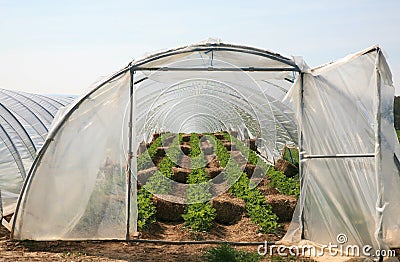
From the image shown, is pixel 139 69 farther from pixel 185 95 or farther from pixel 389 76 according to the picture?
pixel 185 95

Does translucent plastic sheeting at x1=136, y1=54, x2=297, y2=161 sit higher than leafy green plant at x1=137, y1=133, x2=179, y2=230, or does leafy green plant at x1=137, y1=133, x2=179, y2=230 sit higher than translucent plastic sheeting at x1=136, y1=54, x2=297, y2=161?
translucent plastic sheeting at x1=136, y1=54, x2=297, y2=161

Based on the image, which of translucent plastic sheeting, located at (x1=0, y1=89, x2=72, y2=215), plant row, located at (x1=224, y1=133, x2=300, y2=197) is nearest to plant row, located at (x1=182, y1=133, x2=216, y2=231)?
plant row, located at (x1=224, y1=133, x2=300, y2=197)

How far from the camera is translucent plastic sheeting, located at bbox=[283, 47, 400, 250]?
6918 mm

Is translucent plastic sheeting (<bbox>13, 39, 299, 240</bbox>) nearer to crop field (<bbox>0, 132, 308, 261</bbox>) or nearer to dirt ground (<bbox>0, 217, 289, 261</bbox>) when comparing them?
dirt ground (<bbox>0, 217, 289, 261</bbox>)

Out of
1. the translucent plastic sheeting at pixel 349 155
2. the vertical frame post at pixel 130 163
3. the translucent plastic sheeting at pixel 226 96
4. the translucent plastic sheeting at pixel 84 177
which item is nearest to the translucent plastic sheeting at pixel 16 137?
the translucent plastic sheeting at pixel 84 177

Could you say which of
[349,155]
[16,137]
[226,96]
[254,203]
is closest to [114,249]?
[349,155]

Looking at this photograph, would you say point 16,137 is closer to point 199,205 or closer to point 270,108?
point 199,205

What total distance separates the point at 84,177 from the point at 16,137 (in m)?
3.40

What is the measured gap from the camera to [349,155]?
24.8ft

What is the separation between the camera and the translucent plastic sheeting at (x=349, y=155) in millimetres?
6918

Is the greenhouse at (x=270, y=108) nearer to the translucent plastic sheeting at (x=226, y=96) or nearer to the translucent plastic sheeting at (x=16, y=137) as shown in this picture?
the translucent plastic sheeting at (x=226, y=96)

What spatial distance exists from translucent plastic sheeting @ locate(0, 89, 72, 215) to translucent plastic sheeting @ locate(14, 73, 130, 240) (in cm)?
199

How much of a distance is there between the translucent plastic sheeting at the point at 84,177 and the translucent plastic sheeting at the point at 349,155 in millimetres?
2689

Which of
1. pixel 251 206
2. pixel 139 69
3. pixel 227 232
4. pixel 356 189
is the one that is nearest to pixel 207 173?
pixel 251 206
